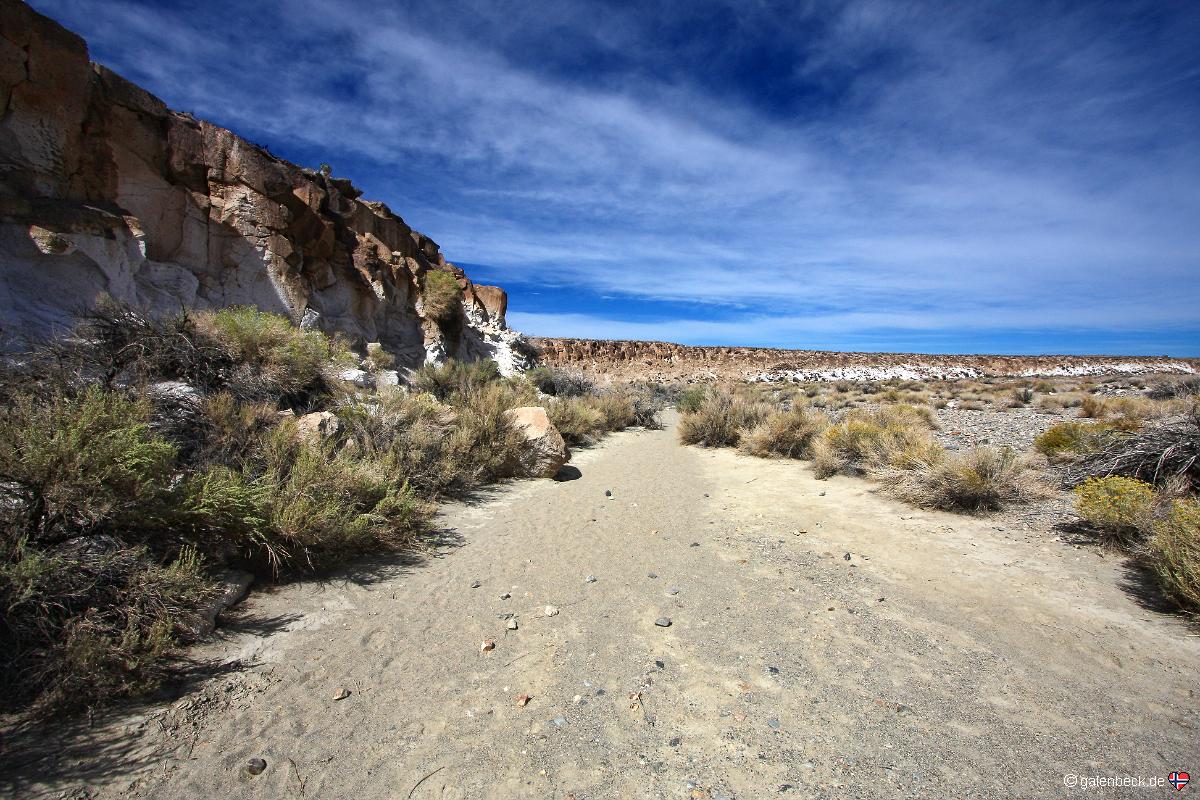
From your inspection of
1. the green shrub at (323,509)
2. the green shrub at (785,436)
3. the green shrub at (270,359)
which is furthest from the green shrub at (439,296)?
the green shrub at (323,509)

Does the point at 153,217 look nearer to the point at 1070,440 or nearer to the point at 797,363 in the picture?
the point at 1070,440

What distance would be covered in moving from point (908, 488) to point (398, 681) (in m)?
6.15

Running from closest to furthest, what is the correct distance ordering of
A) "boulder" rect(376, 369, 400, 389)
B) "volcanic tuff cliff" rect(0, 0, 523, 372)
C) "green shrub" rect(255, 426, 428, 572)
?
"green shrub" rect(255, 426, 428, 572) < "volcanic tuff cliff" rect(0, 0, 523, 372) < "boulder" rect(376, 369, 400, 389)

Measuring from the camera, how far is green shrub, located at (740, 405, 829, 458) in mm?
9531

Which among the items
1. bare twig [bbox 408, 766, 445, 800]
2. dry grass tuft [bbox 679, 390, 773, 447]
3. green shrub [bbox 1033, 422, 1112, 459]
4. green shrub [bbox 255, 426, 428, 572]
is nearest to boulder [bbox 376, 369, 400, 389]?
green shrub [bbox 255, 426, 428, 572]

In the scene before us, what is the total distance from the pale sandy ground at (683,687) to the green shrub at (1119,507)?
12.1 inches

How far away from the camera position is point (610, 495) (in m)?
7.08

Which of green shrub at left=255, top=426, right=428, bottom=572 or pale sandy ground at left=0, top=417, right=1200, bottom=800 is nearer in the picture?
pale sandy ground at left=0, top=417, right=1200, bottom=800

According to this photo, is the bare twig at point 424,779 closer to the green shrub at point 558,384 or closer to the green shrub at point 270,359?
the green shrub at point 270,359

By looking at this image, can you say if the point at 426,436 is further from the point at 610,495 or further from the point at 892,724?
the point at 892,724

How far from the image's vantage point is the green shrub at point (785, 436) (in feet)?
31.3

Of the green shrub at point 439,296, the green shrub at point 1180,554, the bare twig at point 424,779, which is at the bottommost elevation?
the bare twig at point 424,779

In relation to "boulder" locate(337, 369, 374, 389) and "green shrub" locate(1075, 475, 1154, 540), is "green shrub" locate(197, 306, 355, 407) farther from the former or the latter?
"green shrub" locate(1075, 475, 1154, 540)

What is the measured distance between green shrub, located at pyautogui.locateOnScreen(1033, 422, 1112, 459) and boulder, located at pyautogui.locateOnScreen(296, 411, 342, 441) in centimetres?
941
